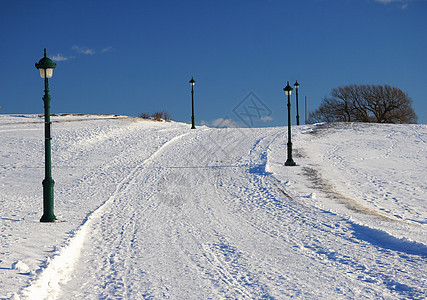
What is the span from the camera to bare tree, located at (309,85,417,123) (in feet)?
178

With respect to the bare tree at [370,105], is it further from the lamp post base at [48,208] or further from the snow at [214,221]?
the lamp post base at [48,208]

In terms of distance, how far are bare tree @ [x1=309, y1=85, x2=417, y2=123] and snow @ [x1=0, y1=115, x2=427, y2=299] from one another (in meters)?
32.8

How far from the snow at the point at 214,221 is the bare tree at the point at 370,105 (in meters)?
32.8

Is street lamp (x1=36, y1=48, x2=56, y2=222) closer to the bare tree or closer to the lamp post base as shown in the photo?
the lamp post base

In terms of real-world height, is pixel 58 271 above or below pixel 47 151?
below

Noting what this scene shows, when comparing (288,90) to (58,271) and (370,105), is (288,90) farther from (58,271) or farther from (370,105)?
(370,105)

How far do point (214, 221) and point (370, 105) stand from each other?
51.7 m

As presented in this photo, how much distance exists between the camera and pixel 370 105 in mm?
56188

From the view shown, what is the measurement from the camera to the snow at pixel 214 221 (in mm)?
5609

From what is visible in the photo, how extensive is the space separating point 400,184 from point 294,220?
8174mm

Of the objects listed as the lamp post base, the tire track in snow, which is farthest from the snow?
the lamp post base

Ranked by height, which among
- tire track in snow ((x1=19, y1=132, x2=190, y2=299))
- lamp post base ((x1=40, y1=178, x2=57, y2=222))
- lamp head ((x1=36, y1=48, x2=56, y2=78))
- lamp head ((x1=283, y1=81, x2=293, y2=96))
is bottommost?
tire track in snow ((x1=19, y1=132, x2=190, y2=299))

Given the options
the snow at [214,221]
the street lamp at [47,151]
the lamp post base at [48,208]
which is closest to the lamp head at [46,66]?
the street lamp at [47,151]

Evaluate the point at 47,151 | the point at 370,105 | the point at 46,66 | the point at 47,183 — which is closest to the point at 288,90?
the point at 46,66
